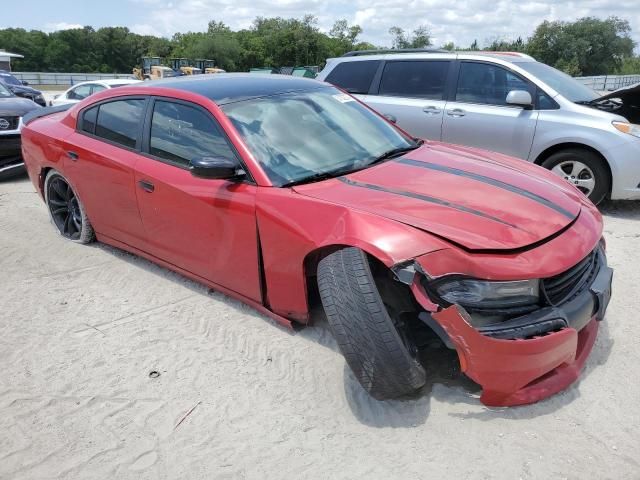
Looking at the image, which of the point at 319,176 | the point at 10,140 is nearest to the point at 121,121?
the point at 319,176

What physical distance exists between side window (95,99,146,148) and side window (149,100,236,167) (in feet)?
0.64

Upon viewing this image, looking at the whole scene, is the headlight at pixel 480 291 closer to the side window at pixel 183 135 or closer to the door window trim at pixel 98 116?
the side window at pixel 183 135

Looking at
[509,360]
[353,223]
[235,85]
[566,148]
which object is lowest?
[509,360]

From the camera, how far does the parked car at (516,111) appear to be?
5.55 metres

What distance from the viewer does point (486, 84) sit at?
6324 millimetres

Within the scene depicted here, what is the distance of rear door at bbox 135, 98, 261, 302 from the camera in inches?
123

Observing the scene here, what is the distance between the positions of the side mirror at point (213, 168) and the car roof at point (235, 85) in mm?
553

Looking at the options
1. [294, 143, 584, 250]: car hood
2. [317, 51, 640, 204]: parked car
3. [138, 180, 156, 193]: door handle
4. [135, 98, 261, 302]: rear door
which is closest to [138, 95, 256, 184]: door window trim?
[135, 98, 261, 302]: rear door

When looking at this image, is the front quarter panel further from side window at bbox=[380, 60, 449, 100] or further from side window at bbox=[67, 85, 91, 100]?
side window at bbox=[67, 85, 91, 100]

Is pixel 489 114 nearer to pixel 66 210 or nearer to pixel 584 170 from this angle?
pixel 584 170

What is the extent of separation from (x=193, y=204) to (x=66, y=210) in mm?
2234

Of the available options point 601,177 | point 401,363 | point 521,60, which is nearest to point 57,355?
point 401,363

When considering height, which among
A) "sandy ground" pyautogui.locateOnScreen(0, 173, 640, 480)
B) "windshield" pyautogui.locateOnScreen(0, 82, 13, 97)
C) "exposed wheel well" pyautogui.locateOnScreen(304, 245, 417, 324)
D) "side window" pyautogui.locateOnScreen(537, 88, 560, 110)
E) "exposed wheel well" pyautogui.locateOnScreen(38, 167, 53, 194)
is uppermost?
"windshield" pyautogui.locateOnScreen(0, 82, 13, 97)

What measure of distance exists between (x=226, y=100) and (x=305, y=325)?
153cm
